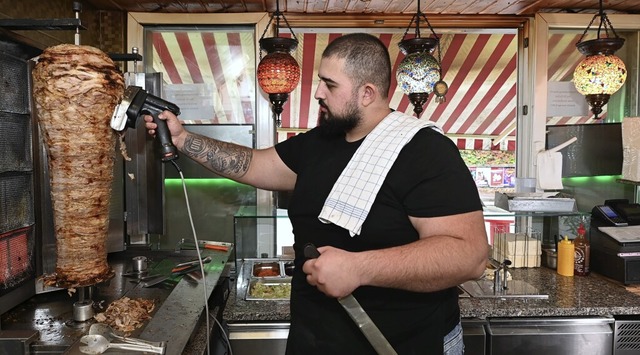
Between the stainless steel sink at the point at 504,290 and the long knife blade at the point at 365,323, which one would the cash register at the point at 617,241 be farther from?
the long knife blade at the point at 365,323

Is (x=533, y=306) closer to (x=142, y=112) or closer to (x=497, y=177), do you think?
(x=142, y=112)

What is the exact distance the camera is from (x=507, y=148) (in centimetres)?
871

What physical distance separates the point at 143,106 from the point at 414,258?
103 centimetres

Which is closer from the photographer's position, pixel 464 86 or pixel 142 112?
pixel 142 112

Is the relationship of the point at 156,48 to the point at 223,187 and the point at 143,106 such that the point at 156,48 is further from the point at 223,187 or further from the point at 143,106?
the point at 143,106

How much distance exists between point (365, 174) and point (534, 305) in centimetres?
147

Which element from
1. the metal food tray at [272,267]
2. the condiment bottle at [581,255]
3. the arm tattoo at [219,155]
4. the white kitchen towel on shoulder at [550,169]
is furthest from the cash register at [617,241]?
the arm tattoo at [219,155]

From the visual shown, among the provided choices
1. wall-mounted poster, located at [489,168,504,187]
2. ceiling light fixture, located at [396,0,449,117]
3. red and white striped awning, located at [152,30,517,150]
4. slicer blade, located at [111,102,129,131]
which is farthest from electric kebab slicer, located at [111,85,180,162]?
wall-mounted poster, located at [489,168,504,187]

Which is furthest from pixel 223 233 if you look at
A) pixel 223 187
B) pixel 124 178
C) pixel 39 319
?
pixel 39 319

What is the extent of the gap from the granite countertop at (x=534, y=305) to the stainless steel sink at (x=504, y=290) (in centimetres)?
3

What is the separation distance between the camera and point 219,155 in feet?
6.31

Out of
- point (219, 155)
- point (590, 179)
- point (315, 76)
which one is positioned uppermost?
point (315, 76)

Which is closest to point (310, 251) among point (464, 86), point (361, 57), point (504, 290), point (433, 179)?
point (433, 179)

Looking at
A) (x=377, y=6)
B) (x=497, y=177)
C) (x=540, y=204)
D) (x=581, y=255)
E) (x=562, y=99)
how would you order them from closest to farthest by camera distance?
(x=581, y=255) → (x=540, y=204) → (x=377, y=6) → (x=562, y=99) → (x=497, y=177)
